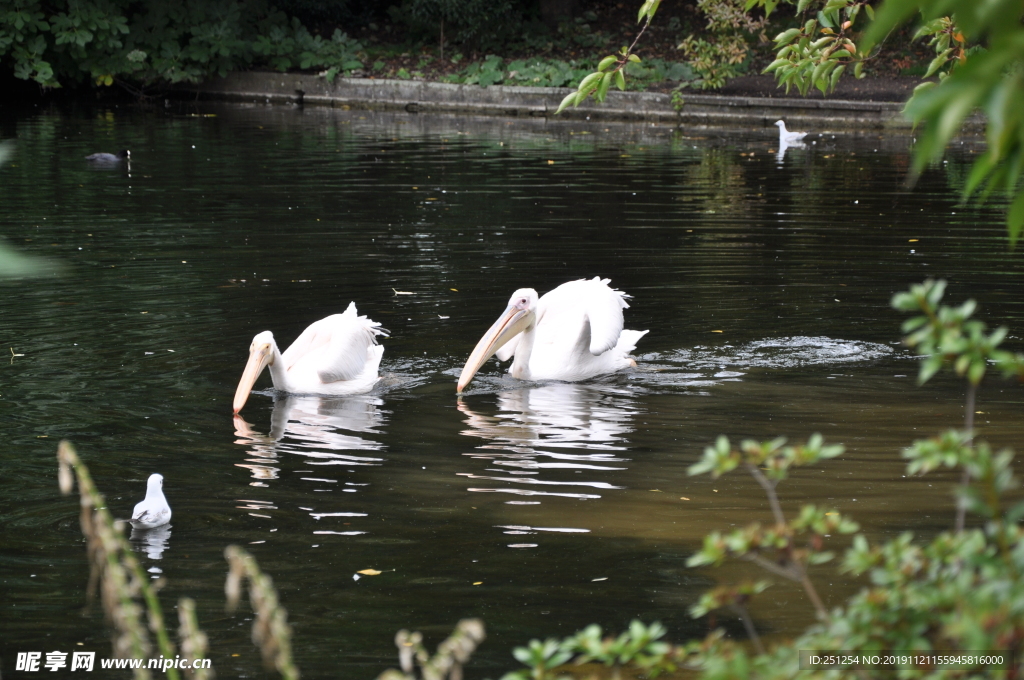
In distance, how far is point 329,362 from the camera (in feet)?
22.6

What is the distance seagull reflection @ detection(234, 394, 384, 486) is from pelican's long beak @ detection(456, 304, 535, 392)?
1.84 ft

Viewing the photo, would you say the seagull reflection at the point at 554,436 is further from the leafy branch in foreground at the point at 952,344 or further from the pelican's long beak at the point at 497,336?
the leafy branch in foreground at the point at 952,344

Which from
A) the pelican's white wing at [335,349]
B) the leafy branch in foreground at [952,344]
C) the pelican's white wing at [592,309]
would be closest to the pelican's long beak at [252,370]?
the pelican's white wing at [335,349]

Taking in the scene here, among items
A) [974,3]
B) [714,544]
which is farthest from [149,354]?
[974,3]

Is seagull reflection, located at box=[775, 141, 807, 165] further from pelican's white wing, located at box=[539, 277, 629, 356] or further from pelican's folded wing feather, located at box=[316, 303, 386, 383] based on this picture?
pelican's folded wing feather, located at box=[316, 303, 386, 383]

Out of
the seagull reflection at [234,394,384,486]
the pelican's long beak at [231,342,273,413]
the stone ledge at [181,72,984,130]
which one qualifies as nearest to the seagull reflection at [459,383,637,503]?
the seagull reflection at [234,394,384,486]

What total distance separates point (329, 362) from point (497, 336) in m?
1.05

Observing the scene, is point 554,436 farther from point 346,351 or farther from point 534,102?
point 534,102

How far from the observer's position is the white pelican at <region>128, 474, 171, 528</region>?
466 centimetres

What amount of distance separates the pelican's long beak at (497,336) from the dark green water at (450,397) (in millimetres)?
184

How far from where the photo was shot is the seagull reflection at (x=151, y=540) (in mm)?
4562

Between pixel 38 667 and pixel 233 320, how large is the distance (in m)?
4.78

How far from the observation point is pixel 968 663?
183 cm

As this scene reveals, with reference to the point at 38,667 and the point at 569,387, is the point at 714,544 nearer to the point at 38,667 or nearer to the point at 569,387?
the point at 38,667
